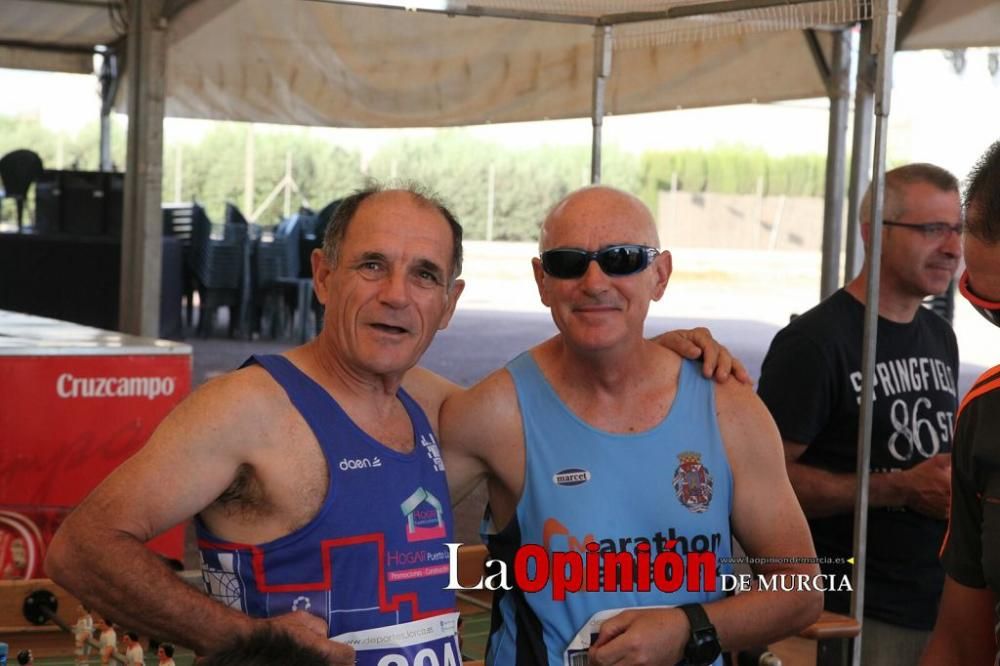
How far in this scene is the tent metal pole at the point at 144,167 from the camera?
820cm

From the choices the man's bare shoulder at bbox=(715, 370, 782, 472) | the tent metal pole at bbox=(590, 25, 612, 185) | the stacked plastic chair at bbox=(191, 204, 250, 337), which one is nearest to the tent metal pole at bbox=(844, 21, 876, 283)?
the tent metal pole at bbox=(590, 25, 612, 185)

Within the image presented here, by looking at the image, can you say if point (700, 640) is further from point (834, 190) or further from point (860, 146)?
point (834, 190)

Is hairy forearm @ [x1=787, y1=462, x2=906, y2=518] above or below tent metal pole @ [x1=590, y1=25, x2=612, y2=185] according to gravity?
below

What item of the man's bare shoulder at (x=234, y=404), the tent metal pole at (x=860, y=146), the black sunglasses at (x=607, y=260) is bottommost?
the man's bare shoulder at (x=234, y=404)

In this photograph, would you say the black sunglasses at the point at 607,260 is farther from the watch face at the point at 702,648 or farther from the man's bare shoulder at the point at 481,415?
the watch face at the point at 702,648

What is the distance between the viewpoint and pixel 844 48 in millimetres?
6500

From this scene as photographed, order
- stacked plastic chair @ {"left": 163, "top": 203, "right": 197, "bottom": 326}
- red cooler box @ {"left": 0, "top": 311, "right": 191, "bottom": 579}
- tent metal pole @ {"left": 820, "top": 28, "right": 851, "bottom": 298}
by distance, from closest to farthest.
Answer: red cooler box @ {"left": 0, "top": 311, "right": 191, "bottom": 579}
tent metal pole @ {"left": 820, "top": 28, "right": 851, "bottom": 298}
stacked plastic chair @ {"left": 163, "top": 203, "right": 197, "bottom": 326}

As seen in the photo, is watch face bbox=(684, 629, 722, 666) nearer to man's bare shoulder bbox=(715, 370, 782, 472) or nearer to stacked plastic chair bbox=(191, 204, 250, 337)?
man's bare shoulder bbox=(715, 370, 782, 472)

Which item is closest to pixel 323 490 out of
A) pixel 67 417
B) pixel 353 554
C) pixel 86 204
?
pixel 353 554


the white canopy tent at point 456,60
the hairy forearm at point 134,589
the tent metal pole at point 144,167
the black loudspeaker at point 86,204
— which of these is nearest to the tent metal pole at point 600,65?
the white canopy tent at point 456,60

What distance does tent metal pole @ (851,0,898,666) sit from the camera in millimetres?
3076

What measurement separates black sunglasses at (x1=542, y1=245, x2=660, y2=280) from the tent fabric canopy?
7.94ft

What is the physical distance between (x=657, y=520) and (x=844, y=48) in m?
4.69

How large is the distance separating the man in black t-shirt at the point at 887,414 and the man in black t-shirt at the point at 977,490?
129 cm
